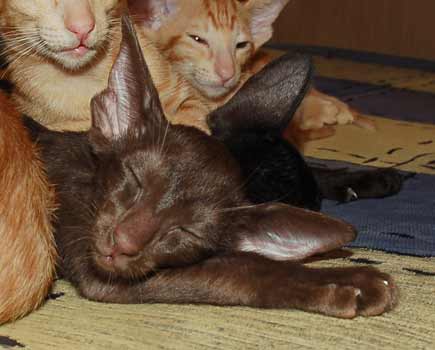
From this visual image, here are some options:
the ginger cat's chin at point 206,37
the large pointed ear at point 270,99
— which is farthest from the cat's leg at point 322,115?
the large pointed ear at point 270,99

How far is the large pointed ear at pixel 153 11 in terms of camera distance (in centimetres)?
282

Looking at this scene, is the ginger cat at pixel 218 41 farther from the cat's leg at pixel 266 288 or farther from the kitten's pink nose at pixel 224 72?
the cat's leg at pixel 266 288

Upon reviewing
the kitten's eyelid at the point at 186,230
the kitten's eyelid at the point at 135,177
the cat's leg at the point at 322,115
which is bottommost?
the cat's leg at the point at 322,115

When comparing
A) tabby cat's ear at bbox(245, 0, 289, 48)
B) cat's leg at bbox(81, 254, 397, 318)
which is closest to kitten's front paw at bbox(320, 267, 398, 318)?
cat's leg at bbox(81, 254, 397, 318)

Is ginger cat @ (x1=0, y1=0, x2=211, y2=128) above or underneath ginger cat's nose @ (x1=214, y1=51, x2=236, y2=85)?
above

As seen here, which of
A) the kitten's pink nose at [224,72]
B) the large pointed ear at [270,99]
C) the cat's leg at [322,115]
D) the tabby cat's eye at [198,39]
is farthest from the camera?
the cat's leg at [322,115]

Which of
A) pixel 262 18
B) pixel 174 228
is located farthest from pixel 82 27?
pixel 262 18

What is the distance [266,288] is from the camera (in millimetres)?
1405

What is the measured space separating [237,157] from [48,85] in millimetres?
732

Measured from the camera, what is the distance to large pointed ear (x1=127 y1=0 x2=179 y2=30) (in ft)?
9.26

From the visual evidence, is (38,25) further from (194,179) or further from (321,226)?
(321,226)

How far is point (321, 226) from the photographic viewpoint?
4.64ft

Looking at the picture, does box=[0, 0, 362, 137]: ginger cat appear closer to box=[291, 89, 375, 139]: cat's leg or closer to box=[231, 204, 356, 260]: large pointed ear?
box=[291, 89, 375, 139]: cat's leg

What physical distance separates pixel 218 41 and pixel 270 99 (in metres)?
0.92
